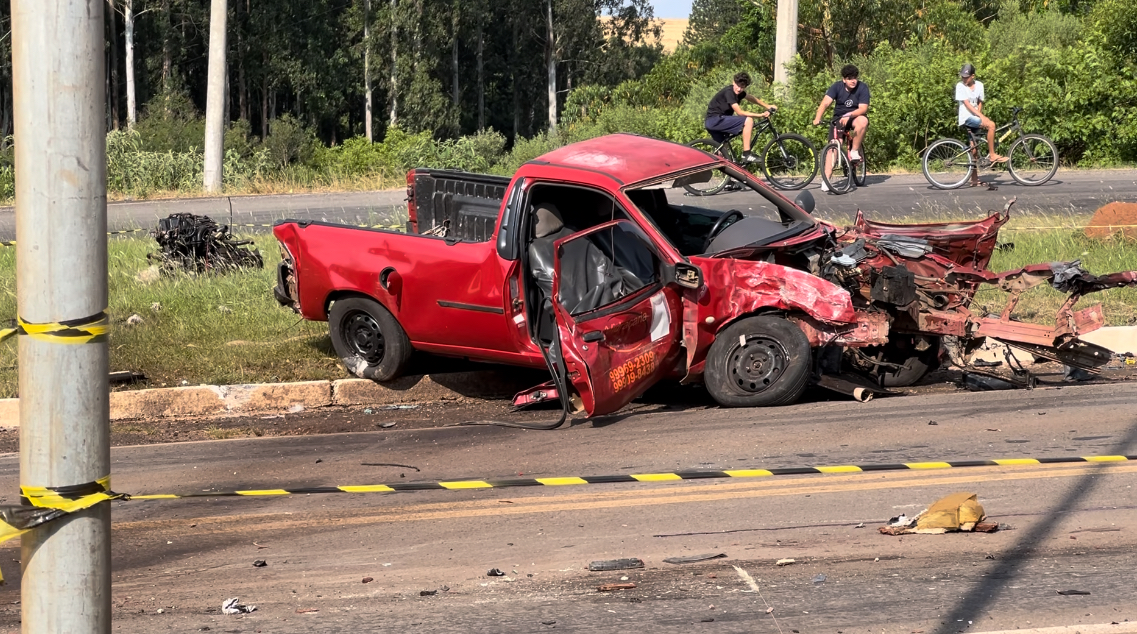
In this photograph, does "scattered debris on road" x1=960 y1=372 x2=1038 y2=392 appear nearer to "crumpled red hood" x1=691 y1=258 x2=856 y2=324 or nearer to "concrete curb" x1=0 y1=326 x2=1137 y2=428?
"concrete curb" x1=0 y1=326 x2=1137 y2=428

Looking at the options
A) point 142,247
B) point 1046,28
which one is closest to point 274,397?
point 142,247

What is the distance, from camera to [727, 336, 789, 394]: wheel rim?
841cm

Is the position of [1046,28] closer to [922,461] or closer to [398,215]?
[398,215]

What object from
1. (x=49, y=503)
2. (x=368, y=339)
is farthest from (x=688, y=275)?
(x=49, y=503)

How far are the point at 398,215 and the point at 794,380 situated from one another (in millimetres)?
10401

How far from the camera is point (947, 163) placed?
779 inches

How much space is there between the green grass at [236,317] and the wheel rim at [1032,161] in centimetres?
681

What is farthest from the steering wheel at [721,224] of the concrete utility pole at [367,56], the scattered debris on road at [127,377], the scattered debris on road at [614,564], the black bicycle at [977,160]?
the concrete utility pole at [367,56]

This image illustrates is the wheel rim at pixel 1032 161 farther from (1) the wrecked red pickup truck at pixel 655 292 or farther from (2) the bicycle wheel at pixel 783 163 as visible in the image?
(1) the wrecked red pickup truck at pixel 655 292

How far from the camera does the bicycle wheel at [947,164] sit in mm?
19609

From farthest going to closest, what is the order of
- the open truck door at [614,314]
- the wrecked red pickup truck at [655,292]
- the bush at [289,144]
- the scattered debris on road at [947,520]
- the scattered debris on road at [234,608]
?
the bush at [289,144]
the wrecked red pickup truck at [655,292]
the open truck door at [614,314]
the scattered debris on road at [947,520]
the scattered debris on road at [234,608]

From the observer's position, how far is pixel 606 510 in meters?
6.49

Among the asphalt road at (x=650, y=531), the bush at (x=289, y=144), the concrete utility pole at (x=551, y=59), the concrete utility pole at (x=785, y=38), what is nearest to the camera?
the asphalt road at (x=650, y=531)

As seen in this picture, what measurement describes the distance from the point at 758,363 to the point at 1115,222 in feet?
21.5
